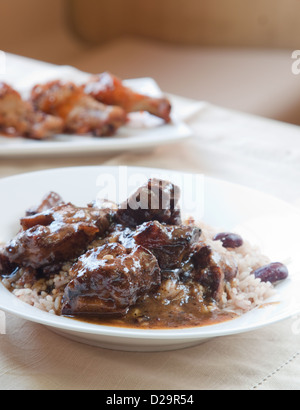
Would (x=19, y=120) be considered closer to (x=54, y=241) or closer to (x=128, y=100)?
(x=128, y=100)

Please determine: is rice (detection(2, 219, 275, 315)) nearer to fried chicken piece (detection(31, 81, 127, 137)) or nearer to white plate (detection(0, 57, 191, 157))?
white plate (detection(0, 57, 191, 157))

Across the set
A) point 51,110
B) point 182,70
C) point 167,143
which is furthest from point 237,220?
point 182,70

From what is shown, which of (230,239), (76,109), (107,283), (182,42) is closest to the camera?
(107,283)

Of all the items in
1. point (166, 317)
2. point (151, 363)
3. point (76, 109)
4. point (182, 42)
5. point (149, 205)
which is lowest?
point (151, 363)

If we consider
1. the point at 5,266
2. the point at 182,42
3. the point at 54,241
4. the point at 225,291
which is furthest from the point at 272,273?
the point at 182,42

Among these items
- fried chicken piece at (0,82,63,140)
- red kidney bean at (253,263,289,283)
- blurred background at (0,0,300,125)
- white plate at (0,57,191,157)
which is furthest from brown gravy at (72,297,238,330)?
blurred background at (0,0,300,125)

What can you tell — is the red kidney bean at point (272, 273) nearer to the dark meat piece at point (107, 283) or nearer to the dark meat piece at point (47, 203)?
the dark meat piece at point (107, 283)
